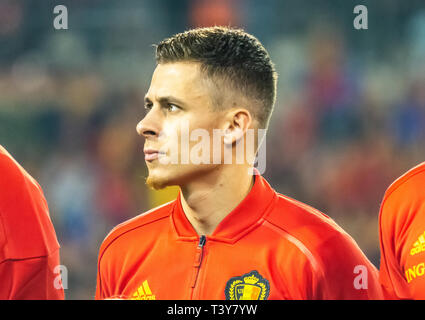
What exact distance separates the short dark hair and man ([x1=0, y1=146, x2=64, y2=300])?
77cm

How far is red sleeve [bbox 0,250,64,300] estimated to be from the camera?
3.02 m

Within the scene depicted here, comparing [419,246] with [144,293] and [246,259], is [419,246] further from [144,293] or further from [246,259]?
[144,293]

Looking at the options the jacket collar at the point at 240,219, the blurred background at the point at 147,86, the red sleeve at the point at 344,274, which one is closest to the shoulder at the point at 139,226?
the jacket collar at the point at 240,219

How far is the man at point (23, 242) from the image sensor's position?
3027 millimetres

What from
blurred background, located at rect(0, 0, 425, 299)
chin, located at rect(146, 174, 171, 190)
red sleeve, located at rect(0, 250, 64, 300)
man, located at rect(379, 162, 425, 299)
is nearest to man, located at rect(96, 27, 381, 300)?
chin, located at rect(146, 174, 171, 190)

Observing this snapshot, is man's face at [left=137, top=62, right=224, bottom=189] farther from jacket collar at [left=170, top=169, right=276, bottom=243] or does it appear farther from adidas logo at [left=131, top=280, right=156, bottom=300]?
adidas logo at [left=131, top=280, right=156, bottom=300]

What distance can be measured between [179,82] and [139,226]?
68 cm

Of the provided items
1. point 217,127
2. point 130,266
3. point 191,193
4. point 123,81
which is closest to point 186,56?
point 217,127

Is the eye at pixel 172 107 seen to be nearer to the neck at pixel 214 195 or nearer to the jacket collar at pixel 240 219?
the neck at pixel 214 195

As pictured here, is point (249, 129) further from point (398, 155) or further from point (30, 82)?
point (30, 82)

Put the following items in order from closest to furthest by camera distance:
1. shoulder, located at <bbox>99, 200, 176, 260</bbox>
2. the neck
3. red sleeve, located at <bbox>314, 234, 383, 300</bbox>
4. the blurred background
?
red sleeve, located at <bbox>314, 234, 383, 300</bbox> < the neck < shoulder, located at <bbox>99, 200, 176, 260</bbox> < the blurred background

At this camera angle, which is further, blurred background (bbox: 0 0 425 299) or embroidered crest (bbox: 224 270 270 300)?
blurred background (bbox: 0 0 425 299)

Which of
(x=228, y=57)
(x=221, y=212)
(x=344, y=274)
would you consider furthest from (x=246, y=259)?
(x=228, y=57)

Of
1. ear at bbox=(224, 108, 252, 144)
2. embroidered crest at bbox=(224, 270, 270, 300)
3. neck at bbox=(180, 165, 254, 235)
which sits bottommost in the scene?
embroidered crest at bbox=(224, 270, 270, 300)
